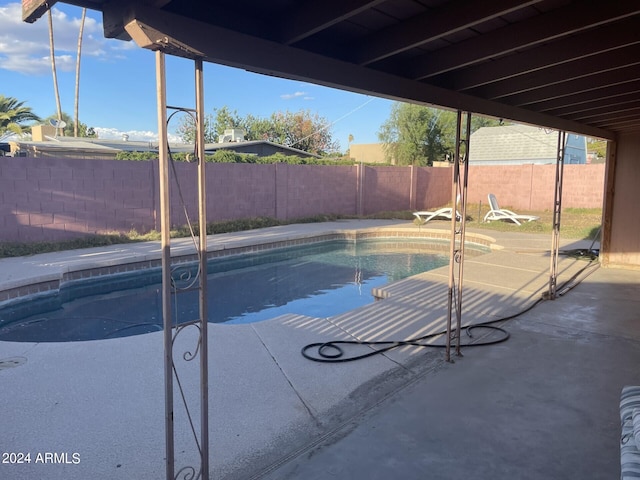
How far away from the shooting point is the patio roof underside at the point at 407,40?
6.06ft

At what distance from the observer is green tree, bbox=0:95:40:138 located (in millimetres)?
17922

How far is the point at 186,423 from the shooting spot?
271 centimetres

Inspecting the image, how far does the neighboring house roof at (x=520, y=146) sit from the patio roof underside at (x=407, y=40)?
18.5 meters

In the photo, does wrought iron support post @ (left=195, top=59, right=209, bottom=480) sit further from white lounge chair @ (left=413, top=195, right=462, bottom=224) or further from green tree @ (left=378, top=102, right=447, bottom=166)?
green tree @ (left=378, top=102, right=447, bottom=166)

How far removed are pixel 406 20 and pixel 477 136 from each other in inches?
898

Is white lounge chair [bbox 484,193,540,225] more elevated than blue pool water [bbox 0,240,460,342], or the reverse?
white lounge chair [bbox 484,193,540,225]

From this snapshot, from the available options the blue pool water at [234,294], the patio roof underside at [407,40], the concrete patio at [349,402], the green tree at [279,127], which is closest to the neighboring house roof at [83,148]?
the blue pool water at [234,294]

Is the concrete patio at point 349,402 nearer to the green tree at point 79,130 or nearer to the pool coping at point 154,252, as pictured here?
the pool coping at point 154,252

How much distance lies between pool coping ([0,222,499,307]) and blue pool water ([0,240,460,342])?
0.15 meters

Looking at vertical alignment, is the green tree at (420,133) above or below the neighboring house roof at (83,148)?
above

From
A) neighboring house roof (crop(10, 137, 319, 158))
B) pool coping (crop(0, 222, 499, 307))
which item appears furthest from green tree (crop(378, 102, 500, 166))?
pool coping (crop(0, 222, 499, 307))

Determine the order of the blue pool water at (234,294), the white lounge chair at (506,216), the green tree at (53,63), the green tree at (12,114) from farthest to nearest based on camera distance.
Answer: the green tree at (53,63) → the green tree at (12,114) → the white lounge chair at (506,216) → the blue pool water at (234,294)

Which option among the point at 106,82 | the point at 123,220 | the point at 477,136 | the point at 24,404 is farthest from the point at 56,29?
the point at 24,404

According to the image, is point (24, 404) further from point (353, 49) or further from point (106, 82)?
point (106, 82)
